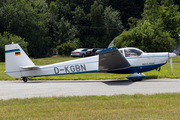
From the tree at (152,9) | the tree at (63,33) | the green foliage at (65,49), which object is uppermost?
the tree at (152,9)

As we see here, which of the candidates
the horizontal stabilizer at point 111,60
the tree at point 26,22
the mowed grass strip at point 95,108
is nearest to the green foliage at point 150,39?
the tree at point 26,22

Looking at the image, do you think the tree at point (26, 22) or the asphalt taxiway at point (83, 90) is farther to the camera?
the tree at point (26, 22)

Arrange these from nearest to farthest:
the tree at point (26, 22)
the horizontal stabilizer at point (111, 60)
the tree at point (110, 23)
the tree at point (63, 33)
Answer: the horizontal stabilizer at point (111, 60)
the tree at point (26, 22)
the tree at point (63, 33)
the tree at point (110, 23)

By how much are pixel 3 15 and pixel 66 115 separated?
47.3m

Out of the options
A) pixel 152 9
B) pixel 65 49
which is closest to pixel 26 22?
pixel 65 49

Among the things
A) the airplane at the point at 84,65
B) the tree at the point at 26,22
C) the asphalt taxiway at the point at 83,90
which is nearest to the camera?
the asphalt taxiway at the point at 83,90

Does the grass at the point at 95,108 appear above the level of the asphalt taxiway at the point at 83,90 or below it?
above

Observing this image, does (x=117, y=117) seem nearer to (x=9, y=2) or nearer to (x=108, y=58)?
(x=108, y=58)

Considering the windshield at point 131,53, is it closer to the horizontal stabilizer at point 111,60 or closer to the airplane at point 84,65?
the airplane at point 84,65

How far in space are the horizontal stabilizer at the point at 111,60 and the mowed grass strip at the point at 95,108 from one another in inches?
162

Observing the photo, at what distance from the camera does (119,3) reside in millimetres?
78062

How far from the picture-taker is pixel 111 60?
43.3ft

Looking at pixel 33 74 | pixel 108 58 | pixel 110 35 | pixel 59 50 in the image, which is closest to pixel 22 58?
pixel 33 74

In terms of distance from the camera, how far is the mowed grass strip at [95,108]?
6145mm
